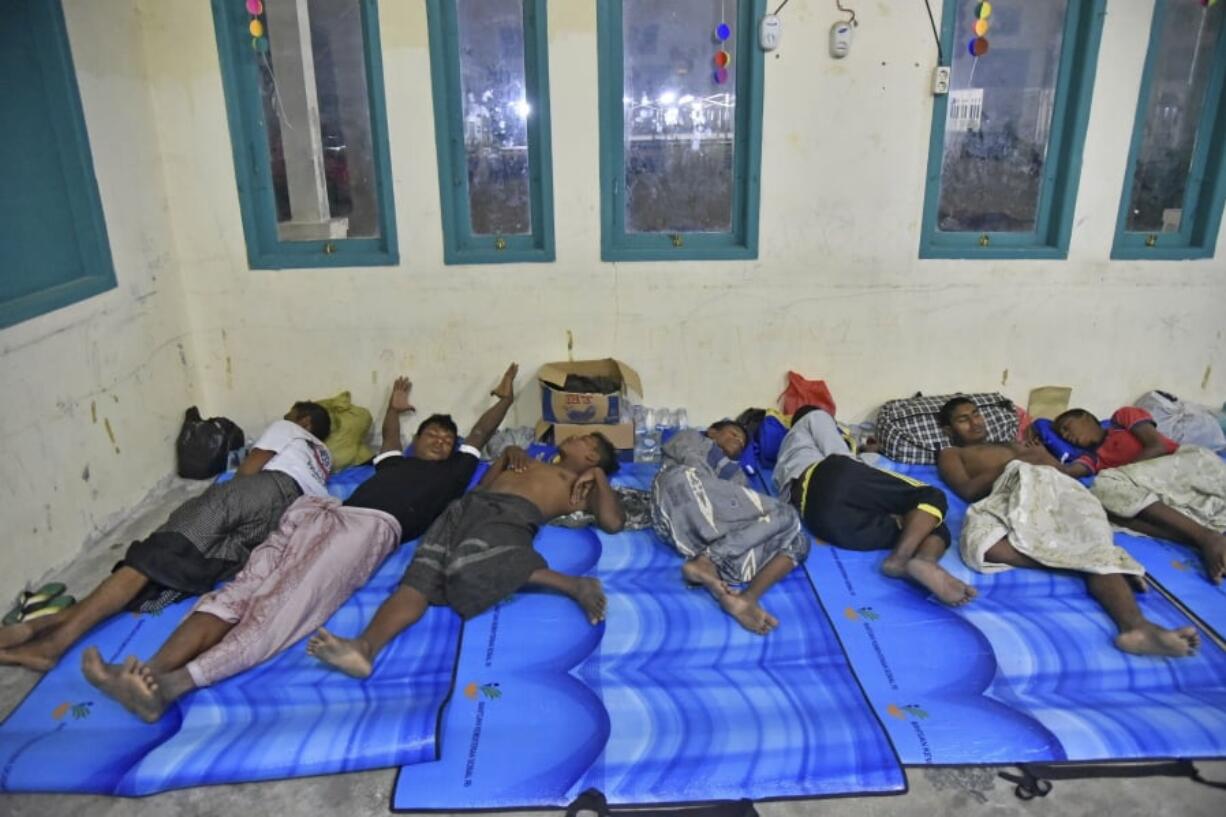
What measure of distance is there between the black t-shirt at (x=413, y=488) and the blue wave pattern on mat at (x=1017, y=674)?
4.90ft

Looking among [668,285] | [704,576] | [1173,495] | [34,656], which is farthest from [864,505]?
[34,656]

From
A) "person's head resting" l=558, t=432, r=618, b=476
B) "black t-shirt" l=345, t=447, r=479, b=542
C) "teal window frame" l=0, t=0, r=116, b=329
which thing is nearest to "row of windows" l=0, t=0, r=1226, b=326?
"teal window frame" l=0, t=0, r=116, b=329

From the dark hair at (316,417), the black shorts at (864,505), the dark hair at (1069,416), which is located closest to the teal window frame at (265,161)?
the dark hair at (316,417)

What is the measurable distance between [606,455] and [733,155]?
1.64 metres

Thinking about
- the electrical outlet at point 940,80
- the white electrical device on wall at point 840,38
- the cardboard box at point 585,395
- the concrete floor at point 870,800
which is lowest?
the concrete floor at point 870,800

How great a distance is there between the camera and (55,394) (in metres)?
3.16

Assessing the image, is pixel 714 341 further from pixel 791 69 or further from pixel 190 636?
pixel 190 636

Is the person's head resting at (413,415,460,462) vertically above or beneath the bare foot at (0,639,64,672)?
above

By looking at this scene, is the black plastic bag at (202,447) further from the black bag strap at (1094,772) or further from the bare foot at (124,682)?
the black bag strap at (1094,772)

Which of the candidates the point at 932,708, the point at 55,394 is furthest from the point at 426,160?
the point at 932,708

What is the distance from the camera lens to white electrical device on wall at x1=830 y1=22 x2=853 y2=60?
3.87 m

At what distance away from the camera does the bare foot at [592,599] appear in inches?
110

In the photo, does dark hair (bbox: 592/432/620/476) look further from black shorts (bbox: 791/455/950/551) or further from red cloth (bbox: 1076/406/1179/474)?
red cloth (bbox: 1076/406/1179/474)

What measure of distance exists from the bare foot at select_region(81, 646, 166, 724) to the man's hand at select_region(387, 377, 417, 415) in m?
2.03
